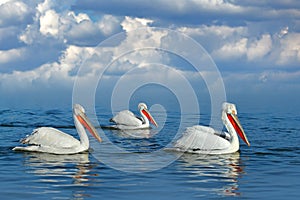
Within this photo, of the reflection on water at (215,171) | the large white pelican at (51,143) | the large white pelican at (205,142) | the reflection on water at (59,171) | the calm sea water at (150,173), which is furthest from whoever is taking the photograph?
the large white pelican at (205,142)

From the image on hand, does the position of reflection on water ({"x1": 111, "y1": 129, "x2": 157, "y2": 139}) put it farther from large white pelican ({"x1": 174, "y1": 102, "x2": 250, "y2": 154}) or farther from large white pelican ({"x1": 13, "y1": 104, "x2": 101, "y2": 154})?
large white pelican ({"x1": 13, "y1": 104, "x2": 101, "y2": 154})

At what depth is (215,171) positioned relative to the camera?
10609mm

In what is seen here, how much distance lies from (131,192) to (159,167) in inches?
95.8

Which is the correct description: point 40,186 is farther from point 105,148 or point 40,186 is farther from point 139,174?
point 105,148

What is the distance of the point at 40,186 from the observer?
9.00 meters

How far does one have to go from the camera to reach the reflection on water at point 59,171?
892 centimetres

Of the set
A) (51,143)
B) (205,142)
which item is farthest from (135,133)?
(51,143)

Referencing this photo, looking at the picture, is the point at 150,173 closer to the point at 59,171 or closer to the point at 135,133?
the point at 59,171

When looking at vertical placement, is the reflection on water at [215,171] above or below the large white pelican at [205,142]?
below

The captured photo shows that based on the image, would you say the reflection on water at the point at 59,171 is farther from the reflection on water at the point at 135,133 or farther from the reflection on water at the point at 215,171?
the reflection on water at the point at 135,133

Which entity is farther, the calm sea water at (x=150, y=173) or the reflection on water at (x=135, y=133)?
the reflection on water at (x=135, y=133)

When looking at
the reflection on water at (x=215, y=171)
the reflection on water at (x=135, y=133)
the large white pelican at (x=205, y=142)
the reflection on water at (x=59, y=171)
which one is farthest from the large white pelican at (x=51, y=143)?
the reflection on water at (x=135, y=133)

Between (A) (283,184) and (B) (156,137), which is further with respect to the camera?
(B) (156,137)

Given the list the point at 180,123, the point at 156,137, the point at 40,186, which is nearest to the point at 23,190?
the point at 40,186
